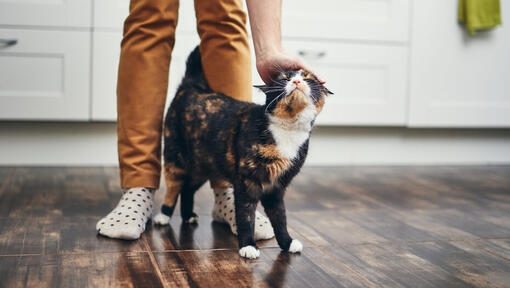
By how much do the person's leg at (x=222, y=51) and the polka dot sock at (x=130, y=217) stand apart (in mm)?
169

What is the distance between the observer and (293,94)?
115 centimetres

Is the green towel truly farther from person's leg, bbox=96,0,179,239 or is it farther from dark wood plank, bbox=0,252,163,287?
dark wood plank, bbox=0,252,163,287

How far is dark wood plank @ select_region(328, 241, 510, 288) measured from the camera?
1112 millimetres

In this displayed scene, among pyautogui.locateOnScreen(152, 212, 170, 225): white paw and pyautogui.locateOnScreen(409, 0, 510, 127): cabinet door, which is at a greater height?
pyautogui.locateOnScreen(409, 0, 510, 127): cabinet door

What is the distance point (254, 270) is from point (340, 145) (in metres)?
1.57

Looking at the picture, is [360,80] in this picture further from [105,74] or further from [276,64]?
[276,64]

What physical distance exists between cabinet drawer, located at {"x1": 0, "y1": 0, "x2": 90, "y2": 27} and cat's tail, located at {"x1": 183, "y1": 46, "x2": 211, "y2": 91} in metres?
0.92

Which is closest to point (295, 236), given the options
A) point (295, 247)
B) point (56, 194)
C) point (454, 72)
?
point (295, 247)

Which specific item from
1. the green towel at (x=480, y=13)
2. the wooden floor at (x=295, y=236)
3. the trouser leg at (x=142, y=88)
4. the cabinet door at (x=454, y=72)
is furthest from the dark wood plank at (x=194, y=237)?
the green towel at (x=480, y=13)

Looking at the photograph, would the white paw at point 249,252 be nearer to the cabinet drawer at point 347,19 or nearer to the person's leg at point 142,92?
the person's leg at point 142,92

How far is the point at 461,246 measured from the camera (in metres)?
1.37

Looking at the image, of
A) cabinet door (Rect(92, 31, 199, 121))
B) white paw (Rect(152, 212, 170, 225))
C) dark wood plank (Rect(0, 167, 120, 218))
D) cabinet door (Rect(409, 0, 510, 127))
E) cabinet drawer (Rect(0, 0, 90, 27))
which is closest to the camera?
white paw (Rect(152, 212, 170, 225))

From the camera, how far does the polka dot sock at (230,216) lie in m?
1.38

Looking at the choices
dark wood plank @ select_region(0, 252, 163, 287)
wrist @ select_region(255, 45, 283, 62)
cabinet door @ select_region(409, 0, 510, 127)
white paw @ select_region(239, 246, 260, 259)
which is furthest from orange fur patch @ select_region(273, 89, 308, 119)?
cabinet door @ select_region(409, 0, 510, 127)
